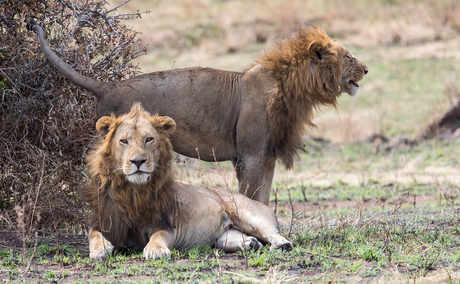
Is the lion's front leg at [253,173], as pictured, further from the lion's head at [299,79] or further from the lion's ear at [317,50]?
the lion's ear at [317,50]

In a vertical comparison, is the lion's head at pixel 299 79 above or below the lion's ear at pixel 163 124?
above

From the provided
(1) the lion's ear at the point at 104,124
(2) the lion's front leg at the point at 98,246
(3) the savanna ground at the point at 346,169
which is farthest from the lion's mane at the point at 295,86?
(2) the lion's front leg at the point at 98,246

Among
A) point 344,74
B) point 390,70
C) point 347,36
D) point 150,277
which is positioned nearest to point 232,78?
point 344,74

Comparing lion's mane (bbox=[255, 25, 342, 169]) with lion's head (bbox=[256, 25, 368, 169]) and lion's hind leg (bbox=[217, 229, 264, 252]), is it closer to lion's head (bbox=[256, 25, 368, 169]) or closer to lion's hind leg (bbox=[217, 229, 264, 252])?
lion's head (bbox=[256, 25, 368, 169])

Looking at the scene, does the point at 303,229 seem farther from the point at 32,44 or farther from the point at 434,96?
the point at 434,96

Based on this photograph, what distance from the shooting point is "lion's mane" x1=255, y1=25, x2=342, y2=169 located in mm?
5398

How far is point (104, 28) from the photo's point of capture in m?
5.96

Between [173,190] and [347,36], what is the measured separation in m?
17.0

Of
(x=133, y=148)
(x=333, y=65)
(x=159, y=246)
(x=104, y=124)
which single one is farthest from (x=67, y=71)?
(x=333, y=65)

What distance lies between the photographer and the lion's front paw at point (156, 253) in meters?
4.13

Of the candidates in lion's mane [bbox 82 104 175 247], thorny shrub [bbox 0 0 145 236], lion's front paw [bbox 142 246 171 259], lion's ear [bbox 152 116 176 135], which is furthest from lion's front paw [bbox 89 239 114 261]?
lion's ear [bbox 152 116 176 135]

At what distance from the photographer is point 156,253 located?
414cm

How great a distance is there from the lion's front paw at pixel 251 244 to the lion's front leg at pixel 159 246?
58 centimetres

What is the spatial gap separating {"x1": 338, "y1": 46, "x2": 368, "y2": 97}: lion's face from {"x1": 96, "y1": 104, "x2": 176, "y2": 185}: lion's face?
1.99 meters
